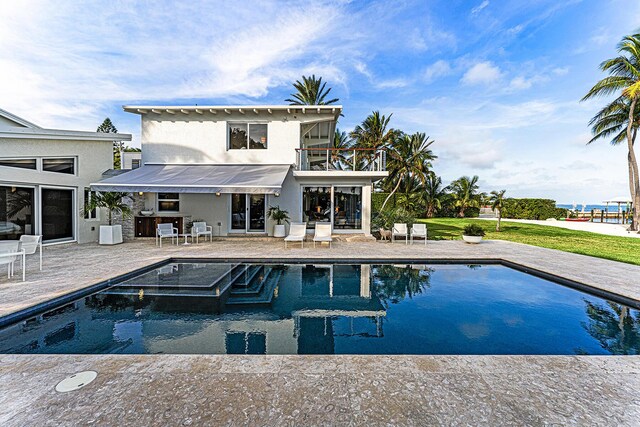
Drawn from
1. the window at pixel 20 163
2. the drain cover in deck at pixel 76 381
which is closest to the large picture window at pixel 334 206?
the window at pixel 20 163

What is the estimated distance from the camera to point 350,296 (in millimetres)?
8977

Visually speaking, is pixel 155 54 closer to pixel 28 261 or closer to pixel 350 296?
pixel 28 261

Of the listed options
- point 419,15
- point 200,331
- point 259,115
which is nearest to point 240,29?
point 259,115

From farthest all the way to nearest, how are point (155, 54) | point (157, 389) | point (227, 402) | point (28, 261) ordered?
point (155, 54) < point (28, 261) < point (157, 389) < point (227, 402)

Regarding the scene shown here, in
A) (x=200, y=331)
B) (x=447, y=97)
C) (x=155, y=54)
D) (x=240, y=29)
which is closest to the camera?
(x=200, y=331)

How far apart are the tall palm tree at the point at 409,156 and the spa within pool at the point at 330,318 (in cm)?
2779

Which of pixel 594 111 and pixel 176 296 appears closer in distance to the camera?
pixel 176 296

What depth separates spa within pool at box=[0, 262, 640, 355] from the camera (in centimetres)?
570

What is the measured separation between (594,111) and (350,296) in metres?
37.0

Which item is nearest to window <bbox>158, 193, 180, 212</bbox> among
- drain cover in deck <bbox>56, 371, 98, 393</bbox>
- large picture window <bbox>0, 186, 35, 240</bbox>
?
large picture window <bbox>0, 186, 35, 240</bbox>

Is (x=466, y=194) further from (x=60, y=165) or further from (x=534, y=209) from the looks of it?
(x=60, y=165)

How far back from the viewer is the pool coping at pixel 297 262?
6570 millimetres

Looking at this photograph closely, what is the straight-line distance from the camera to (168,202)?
61.6 ft

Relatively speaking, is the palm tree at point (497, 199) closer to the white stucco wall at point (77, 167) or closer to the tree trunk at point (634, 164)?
the tree trunk at point (634, 164)
